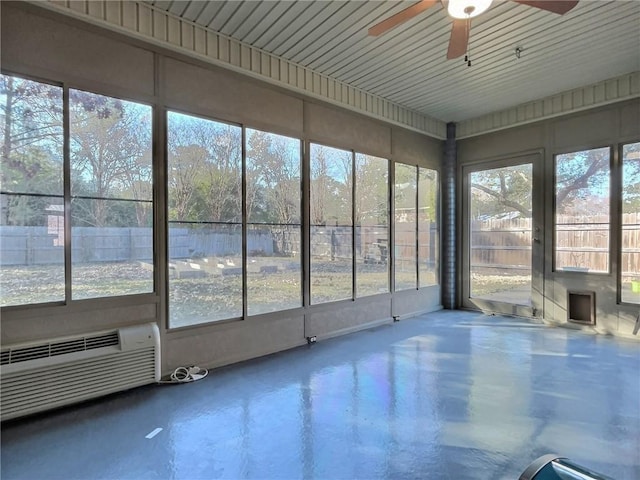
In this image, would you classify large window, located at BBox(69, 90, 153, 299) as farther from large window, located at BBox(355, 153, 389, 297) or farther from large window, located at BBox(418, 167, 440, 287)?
large window, located at BBox(418, 167, 440, 287)

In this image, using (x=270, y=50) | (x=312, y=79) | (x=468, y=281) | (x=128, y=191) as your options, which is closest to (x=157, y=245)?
(x=128, y=191)

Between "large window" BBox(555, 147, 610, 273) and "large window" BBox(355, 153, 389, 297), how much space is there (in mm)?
2851

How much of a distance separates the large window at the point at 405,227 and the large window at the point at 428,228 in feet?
0.52

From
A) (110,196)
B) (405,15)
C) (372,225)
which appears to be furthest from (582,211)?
(110,196)

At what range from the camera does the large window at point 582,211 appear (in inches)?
211

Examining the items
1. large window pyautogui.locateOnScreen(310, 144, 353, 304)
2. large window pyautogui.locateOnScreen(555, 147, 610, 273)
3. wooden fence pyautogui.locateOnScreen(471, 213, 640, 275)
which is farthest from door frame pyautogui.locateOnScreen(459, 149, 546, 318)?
large window pyautogui.locateOnScreen(310, 144, 353, 304)

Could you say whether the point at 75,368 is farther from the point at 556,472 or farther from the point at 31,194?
the point at 556,472

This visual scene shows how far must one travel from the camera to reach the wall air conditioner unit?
109 inches

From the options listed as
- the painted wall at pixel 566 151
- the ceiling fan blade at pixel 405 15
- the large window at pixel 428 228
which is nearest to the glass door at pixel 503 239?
the painted wall at pixel 566 151

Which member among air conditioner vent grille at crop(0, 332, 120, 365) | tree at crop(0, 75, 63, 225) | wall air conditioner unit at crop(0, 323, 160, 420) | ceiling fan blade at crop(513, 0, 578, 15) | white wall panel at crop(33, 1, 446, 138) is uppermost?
white wall panel at crop(33, 1, 446, 138)

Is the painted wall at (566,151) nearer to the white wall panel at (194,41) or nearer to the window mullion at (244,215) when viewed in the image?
the white wall panel at (194,41)

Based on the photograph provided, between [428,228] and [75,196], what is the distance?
5.76 m

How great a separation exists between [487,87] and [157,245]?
17.1 feet

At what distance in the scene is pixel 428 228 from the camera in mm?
6895
